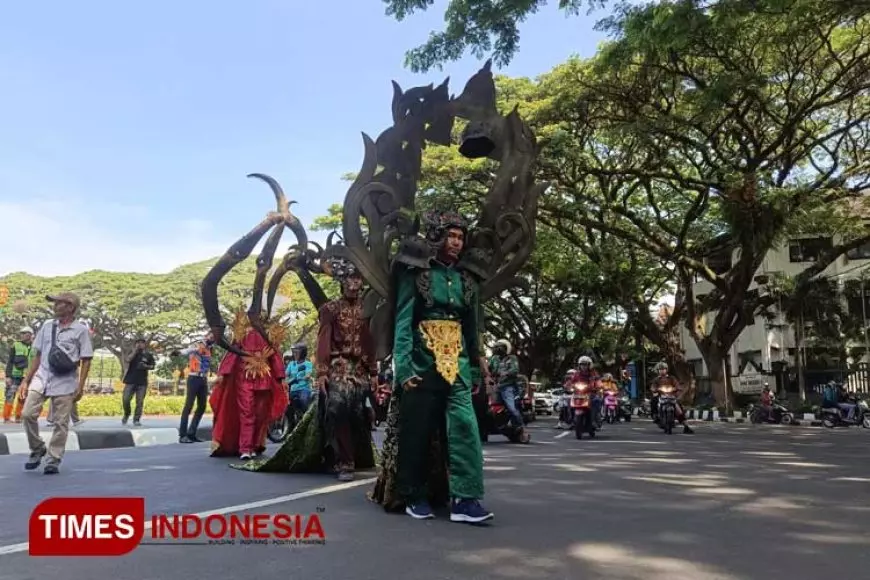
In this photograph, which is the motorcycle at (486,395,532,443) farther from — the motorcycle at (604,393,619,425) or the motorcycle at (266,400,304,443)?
the motorcycle at (604,393,619,425)

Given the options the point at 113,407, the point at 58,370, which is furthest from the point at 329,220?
the point at 58,370

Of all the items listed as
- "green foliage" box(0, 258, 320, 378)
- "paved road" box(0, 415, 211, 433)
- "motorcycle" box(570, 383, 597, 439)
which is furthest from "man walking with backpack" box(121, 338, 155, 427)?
"green foliage" box(0, 258, 320, 378)

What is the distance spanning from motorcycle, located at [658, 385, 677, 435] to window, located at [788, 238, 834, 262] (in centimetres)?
1510

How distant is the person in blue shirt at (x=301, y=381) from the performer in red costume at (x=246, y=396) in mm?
3578

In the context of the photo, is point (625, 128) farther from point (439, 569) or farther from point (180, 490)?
point (439, 569)

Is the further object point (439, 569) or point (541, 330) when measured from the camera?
point (541, 330)

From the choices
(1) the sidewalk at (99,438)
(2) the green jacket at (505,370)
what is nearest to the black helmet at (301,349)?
(1) the sidewalk at (99,438)

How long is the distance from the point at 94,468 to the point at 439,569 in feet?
18.6

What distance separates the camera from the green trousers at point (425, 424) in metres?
4.82

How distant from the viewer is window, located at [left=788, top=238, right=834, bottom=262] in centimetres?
2872

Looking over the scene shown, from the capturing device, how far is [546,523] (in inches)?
→ 188

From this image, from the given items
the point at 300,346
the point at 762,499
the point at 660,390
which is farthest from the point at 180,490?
the point at 660,390

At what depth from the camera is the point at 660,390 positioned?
15312 millimetres

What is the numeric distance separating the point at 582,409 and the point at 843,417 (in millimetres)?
8439
